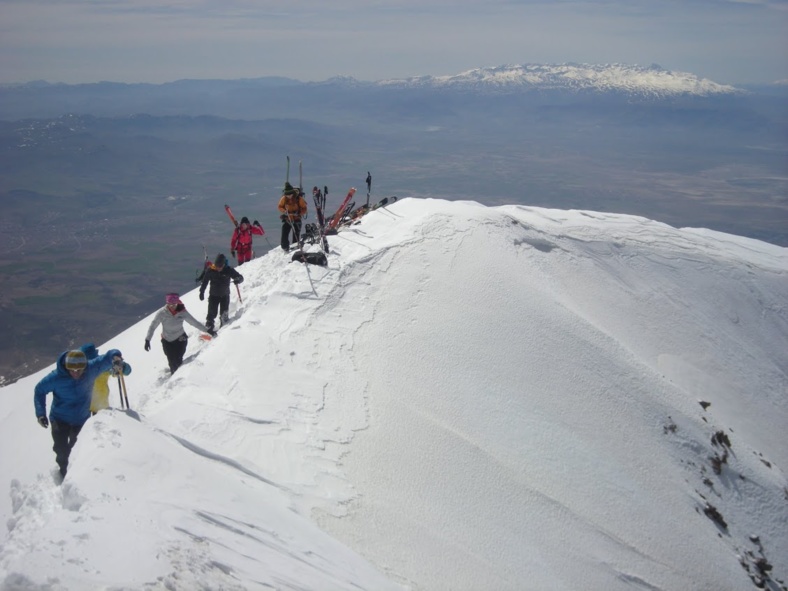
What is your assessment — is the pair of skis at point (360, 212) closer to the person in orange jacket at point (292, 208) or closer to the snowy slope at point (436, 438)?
the snowy slope at point (436, 438)

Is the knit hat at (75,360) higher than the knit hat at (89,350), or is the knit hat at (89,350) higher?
the knit hat at (75,360)

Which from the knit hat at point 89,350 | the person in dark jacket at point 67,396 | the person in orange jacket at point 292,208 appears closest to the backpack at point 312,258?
the person in orange jacket at point 292,208

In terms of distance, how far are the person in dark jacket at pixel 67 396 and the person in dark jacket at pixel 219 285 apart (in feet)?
16.0

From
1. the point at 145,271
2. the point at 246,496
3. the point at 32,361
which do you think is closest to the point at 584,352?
the point at 246,496

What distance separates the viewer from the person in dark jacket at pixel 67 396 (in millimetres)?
8758

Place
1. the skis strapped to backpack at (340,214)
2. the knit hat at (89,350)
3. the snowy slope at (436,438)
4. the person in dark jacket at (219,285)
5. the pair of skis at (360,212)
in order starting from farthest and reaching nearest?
the pair of skis at (360,212)
the skis strapped to backpack at (340,214)
the person in dark jacket at (219,285)
the knit hat at (89,350)
the snowy slope at (436,438)

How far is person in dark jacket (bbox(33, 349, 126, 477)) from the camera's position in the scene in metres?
8.76

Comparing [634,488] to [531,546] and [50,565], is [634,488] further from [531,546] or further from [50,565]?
[50,565]

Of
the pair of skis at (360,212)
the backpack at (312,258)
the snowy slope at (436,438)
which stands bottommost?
the snowy slope at (436,438)

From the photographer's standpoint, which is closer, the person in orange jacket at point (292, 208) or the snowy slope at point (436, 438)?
the snowy slope at point (436, 438)

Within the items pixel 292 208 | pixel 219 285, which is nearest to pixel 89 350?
pixel 219 285

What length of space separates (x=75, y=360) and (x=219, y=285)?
18.0 feet

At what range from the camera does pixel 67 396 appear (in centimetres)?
889

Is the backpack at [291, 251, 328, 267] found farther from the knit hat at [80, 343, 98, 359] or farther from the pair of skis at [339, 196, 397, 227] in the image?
the knit hat at [80, 343, 98, 359]
